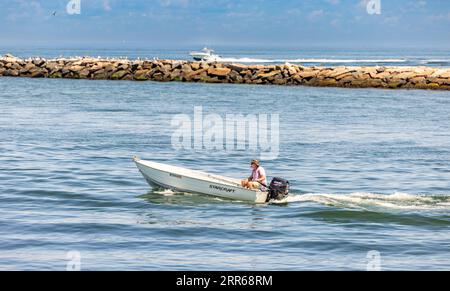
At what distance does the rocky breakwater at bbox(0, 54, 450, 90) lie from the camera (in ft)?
315

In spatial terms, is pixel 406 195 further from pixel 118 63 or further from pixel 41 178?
pixel 118 63

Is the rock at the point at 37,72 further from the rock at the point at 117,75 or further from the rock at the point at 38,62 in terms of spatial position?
the rock at the point at 117,75

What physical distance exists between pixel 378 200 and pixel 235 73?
7086cm

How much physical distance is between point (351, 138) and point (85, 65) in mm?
61466

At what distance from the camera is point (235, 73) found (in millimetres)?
102562

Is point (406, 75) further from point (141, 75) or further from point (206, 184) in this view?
point (206, 184)

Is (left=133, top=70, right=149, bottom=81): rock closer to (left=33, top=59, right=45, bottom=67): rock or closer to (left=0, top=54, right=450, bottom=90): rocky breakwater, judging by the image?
(left=0, top=54, right=450, bottom=90): rocky breakwater

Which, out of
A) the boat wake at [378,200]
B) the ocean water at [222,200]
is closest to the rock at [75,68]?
the ocean water at [222,200]

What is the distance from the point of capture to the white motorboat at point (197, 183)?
31422 millimetres

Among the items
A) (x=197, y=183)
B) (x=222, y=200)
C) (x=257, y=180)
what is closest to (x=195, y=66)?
(x=197, y=183)

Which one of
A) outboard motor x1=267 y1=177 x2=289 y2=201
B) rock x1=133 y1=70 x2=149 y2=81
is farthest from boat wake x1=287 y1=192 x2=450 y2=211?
rock x1=133 y1=70 x2=149 y2=81

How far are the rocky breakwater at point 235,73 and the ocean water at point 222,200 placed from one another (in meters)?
24.8

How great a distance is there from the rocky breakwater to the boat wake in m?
62.6

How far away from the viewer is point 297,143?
51219 millimetres
